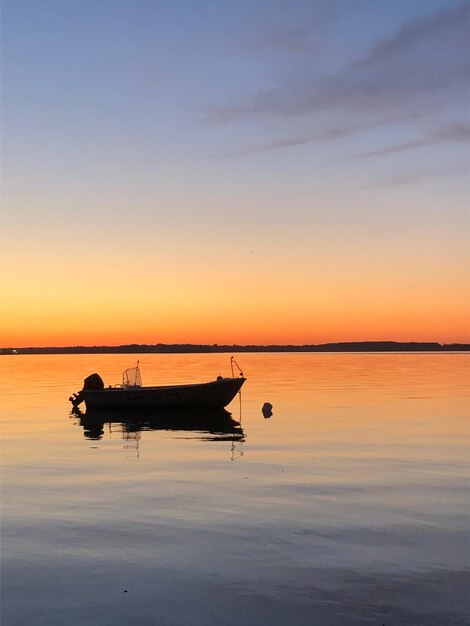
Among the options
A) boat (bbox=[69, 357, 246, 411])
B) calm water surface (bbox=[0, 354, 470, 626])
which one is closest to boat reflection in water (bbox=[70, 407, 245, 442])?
boat (bbox=[69, 357, 246, 411])

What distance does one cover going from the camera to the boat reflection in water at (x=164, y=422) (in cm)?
4222

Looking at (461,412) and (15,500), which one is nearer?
(15,500)

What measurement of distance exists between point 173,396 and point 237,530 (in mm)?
35763

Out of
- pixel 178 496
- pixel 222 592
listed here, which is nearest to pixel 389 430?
pixel 178 496

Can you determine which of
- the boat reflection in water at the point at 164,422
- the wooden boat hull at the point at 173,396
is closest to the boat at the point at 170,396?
the wooden boat hull at the point at 173,396

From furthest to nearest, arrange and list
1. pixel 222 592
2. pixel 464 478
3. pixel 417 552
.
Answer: pixel 464 478 < pixel 417 552 < pixel 222 592

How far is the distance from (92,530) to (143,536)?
1.56 metres

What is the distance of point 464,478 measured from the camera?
84.2 feet

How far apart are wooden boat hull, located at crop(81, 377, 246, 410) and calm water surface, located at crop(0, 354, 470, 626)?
45.2 feet

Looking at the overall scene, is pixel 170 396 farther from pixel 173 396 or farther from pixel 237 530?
pixel 237 530

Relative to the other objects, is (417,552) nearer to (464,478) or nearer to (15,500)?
(464,478)

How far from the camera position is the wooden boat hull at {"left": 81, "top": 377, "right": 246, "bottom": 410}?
53.6 metres

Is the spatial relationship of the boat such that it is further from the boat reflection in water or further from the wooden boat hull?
the boat reflection in water

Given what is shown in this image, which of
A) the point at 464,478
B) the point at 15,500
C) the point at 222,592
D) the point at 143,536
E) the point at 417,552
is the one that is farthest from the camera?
the point at 464,478
